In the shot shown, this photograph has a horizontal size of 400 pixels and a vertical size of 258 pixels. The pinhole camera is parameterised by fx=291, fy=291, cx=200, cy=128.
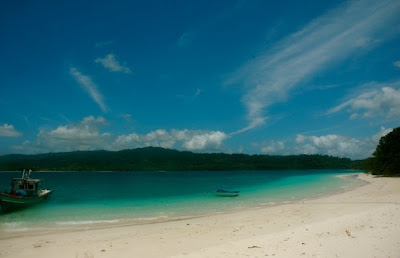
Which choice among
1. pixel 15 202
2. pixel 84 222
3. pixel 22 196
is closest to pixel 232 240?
pixel 84 222

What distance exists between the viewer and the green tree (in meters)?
57.5

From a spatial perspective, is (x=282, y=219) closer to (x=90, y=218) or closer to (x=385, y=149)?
(x=90, y=218)

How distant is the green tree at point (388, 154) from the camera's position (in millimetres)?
57531

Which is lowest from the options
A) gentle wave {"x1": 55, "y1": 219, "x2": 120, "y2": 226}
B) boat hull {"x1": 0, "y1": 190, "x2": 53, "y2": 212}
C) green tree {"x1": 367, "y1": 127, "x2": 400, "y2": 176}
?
gentle wave {"x1": 55, "y1": 219, "x2": 120, "y2": 226}

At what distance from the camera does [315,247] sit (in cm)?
994

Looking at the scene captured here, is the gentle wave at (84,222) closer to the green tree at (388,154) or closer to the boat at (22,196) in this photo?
the boat at (22,196)

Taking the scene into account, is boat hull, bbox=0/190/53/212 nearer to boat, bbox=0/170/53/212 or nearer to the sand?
boat, bbox=0/170/53/212

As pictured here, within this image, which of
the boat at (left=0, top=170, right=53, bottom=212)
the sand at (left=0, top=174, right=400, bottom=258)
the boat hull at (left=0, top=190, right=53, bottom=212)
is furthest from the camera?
the boat at (left=0, top=170, right=53, bottom=212)

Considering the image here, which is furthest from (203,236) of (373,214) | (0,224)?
(0,224)

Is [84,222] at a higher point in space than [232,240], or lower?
lower

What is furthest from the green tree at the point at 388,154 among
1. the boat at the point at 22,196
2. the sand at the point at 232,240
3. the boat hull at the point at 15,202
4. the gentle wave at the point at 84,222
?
the boat hull at the point at 15,202

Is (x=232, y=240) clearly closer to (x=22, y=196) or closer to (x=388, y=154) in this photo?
(x=22, y=196)

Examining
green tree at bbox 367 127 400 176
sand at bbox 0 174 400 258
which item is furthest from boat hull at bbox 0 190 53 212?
green tree at bbox 367 127 400 176

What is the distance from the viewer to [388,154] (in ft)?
195
